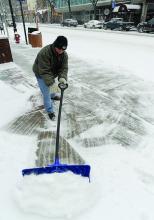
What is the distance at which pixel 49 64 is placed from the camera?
392cm

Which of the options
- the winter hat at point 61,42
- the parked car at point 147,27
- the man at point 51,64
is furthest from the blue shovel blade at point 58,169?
the parked car at point 147,27

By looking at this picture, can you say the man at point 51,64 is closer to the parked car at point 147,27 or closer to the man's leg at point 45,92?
the man's leg at point 45,92

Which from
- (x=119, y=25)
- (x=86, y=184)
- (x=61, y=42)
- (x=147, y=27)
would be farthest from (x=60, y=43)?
(x=119, y=25)

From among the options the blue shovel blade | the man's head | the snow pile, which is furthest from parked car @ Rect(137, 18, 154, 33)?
the snow pile

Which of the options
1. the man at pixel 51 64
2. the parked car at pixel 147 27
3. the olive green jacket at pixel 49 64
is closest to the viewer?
the man at pixel 51 64

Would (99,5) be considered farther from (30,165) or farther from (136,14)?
(30,165)

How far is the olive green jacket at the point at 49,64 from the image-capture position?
3.84 meters

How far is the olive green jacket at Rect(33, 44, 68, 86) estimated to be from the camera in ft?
12.6

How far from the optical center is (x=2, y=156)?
337 centimetres

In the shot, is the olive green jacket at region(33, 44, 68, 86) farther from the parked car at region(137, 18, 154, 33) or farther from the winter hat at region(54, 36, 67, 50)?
the parked car at region(137, 18, 154, 33)

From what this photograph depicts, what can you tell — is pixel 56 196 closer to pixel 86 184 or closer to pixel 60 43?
pixel 86 184

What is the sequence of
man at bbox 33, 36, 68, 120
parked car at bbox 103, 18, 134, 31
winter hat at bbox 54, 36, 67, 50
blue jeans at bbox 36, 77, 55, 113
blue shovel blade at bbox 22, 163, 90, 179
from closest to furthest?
blue shovel blade at bbox 22, 163, 90, 179 < winter hat at bbox 54, 36, 67, 50 < man at bbox 33, 36, 68, 120 < blue jeans at bbox 36, 77, 55, 113 < parked car at bbox 103, 18, 134, 31

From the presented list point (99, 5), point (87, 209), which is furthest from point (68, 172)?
point (99, 5)

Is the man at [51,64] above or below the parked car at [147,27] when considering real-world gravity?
above
